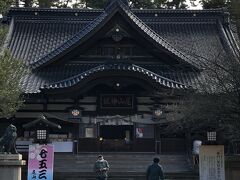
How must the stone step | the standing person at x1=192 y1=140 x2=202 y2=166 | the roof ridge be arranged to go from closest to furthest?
the stone step, the standing person at x1=192 y1=140 x2=202 y2=166, the roof ridge

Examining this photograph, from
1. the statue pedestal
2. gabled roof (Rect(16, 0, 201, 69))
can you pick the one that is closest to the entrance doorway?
gabled roof (Rect(16, 0, 201, 69))

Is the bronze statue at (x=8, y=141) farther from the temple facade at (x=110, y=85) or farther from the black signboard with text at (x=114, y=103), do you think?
the black signboard with text at (x=114, y=103)

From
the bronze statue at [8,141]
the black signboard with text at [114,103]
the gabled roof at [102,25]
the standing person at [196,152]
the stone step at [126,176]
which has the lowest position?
the stone step at [126,176]

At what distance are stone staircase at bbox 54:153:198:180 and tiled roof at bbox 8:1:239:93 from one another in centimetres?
352

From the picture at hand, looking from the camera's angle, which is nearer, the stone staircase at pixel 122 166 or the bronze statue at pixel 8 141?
the bronze statue at pixel 8 141

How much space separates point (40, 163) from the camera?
54.6ft

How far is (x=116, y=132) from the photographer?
25.4m

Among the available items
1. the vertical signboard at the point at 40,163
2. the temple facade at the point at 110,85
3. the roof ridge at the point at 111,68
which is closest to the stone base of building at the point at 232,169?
the temple facade at the point at 110,85

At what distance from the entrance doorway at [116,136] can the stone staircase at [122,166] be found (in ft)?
1.86

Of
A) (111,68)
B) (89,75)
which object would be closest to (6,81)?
(89,75)

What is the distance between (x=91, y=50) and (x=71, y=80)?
117 inches

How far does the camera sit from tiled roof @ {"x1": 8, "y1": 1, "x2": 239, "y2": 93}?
76.4 feet

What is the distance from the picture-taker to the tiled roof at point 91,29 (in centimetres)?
2330

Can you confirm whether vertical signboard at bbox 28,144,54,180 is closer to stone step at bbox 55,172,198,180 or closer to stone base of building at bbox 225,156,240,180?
stone step at bbox 55,172,198,180
